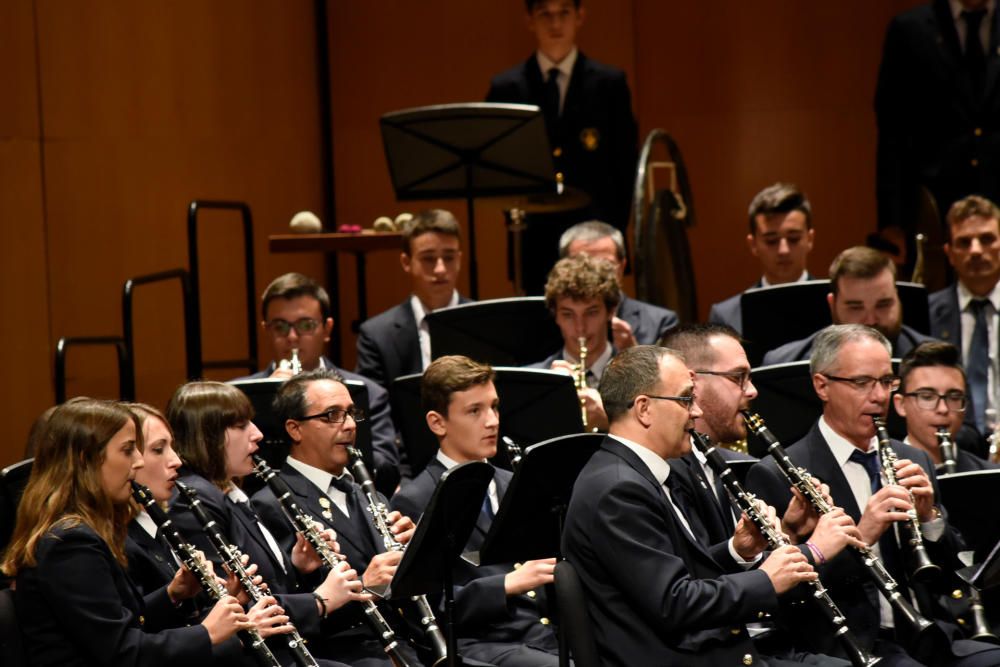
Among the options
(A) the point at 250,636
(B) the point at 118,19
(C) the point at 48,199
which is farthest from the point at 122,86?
(A) the point at 250,636

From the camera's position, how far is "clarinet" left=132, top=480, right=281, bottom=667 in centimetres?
393

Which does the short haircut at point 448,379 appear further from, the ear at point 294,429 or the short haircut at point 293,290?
the short haircut at point 293,290

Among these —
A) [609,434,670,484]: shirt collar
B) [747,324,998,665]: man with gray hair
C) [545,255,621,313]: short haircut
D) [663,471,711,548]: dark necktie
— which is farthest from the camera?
[545,255,621,313]: short haircut

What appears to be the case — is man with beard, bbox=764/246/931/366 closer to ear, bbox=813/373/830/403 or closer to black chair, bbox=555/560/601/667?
ear, bbox=813/373/830/403

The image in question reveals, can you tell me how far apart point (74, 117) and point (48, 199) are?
473mm

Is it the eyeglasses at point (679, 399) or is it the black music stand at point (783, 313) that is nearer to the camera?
the eyeglasses at point (679, 399)

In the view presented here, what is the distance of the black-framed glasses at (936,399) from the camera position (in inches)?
201

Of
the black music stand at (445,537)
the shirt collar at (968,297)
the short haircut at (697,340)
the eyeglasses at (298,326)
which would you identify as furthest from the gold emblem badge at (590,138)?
the black music stand at (445,537)

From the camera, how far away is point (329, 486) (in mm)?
4750

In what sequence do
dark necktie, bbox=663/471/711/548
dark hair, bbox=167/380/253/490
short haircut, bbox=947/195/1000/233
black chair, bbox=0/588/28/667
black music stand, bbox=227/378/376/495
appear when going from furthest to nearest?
short haircut, bbox=947/195/1000/233
black music stand, bbox=227/378/376/495
dark hair, bbox=167/380/253/490
dark necktie, bbox=663/471/711/548
black chair, bbox=0/588/28/667

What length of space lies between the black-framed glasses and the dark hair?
2400mm

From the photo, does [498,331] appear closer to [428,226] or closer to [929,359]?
[428,226]

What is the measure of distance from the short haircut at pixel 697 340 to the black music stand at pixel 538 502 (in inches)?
38.6

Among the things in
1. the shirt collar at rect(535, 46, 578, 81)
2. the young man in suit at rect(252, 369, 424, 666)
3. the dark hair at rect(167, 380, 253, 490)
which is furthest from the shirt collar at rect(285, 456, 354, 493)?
the shirt collar at rect(535, 46, 578, 81)
